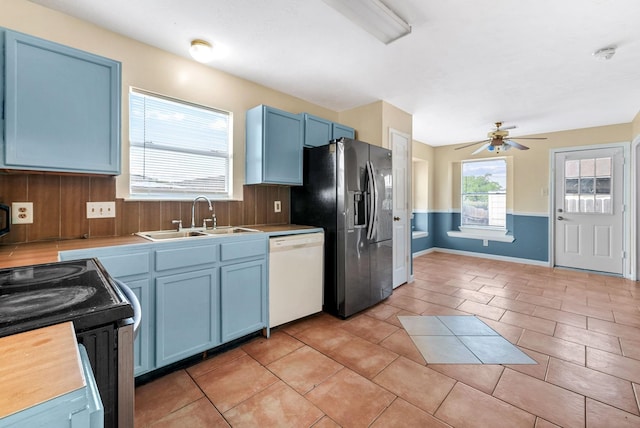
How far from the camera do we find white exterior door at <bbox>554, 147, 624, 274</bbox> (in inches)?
176

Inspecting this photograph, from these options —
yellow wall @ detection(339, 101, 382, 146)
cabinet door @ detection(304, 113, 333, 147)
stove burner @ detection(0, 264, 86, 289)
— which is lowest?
stove burner @ detection(0, 264, 86, 289)

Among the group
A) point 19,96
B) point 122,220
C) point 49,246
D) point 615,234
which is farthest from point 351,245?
point 615,234

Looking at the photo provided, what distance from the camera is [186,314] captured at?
200 cm

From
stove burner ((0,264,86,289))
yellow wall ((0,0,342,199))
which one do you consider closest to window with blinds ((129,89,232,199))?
yellow wall ((0,0,342,199))

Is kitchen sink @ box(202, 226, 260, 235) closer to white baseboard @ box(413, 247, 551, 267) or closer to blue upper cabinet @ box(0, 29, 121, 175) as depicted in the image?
blue upper cabinet @ box(0, 29, 121, 175)

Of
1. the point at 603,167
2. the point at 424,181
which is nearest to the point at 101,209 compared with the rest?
the point at 424,181

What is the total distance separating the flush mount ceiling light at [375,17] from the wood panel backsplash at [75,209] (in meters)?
1.96

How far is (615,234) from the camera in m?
4.50

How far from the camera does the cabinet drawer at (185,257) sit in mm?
1872

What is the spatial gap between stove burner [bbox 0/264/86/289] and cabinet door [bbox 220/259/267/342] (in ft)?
3.28

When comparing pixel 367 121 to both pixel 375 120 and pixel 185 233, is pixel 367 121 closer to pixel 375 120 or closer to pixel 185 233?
pixel 375 120

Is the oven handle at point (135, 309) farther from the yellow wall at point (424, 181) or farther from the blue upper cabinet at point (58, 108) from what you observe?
the yellow wall at point (424, 181)

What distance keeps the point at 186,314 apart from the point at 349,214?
166 cm

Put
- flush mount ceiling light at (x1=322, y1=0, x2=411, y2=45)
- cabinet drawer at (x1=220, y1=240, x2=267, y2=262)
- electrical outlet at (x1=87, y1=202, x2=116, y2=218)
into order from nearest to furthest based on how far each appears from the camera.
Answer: flush mount ceiling light at (x1=322, y1=0, x2=411, y2=45) → electrical outlet at (x1=87, y1=202, x2=116, y2=218) → cabinet drawer at (x1=220, y1=240, x2=267, y2=262)
